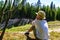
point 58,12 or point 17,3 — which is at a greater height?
point 17,3

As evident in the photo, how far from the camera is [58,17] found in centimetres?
5994

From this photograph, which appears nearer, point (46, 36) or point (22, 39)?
point (46, 36)

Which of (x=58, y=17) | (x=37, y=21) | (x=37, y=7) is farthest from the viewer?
(x=58, y=17)

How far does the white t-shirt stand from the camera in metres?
5.69

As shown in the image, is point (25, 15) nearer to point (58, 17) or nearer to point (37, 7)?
point (37, 7)

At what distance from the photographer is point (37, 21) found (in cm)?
569

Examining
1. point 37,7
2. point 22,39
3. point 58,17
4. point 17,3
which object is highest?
point 17,3

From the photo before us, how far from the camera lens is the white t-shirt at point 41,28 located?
569 cm

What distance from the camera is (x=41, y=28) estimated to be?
571cm

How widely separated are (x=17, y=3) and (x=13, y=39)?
1.89 metres

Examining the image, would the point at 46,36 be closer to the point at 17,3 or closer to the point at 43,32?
the point at 43,32

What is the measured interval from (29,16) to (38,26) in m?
50.2

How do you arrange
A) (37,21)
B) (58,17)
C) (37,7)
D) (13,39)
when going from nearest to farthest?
1. (37,21)
2. (13,39)
3. (37,7)
4. (58,17)

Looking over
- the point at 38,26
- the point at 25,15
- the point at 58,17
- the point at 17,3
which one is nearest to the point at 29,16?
the point at 25,15
